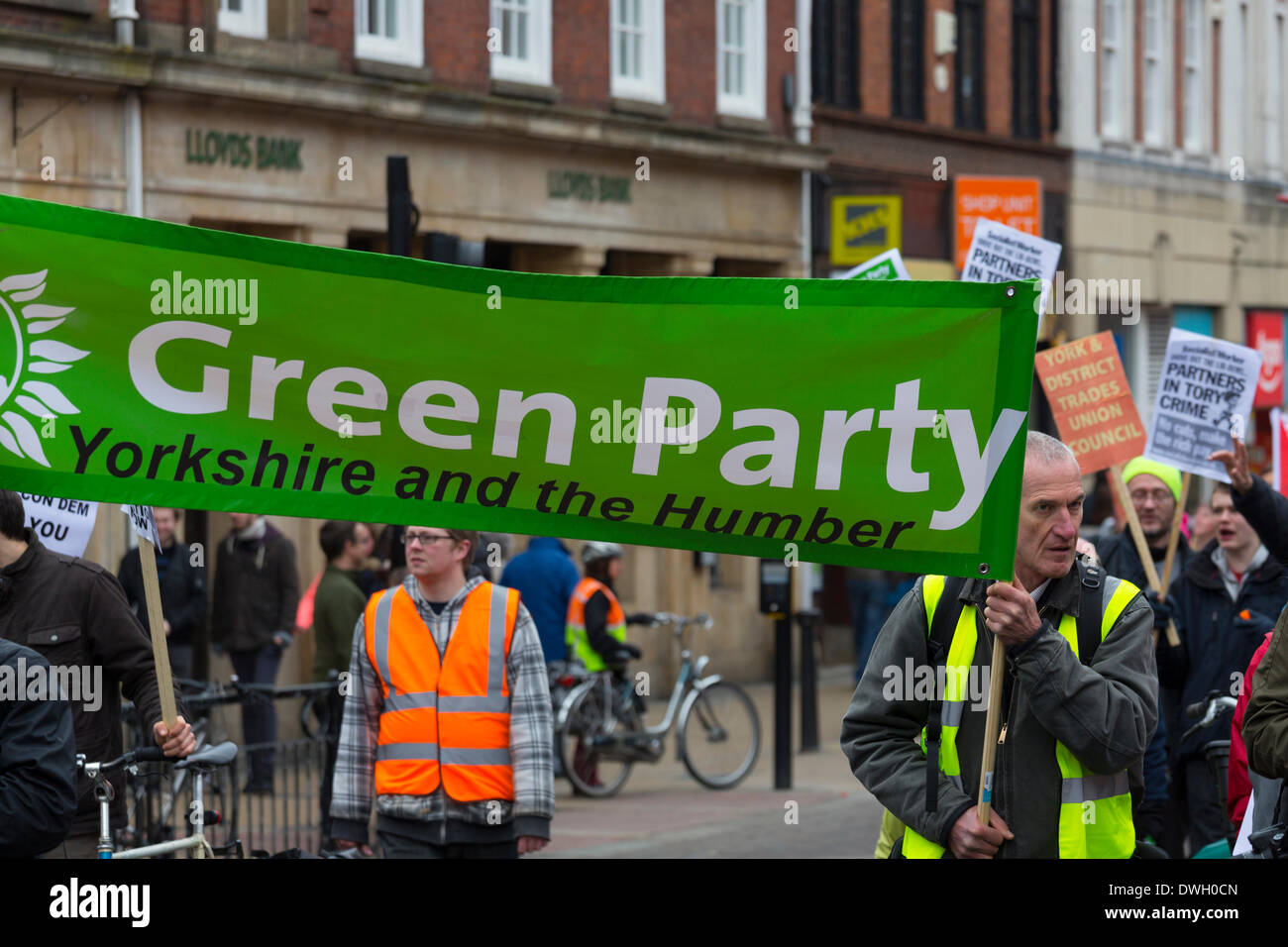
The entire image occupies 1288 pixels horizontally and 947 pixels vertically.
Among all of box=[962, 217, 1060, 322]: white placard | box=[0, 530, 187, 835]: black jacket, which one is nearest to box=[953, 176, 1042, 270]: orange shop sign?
box=[962, 217, 1060, 322]: white placard

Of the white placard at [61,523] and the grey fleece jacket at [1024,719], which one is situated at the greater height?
the white placard at [61,523]

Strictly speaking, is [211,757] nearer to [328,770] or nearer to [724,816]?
[328,770]

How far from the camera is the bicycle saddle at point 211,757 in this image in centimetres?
607

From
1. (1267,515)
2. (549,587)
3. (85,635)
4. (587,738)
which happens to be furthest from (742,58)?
(85,635)

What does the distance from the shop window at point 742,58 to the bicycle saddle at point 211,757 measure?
17856 mm

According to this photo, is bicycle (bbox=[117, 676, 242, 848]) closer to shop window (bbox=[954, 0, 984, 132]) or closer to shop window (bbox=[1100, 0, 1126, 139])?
shop window (bbox=[954, 0, 984, 132])

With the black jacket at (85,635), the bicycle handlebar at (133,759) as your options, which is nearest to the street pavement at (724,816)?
the black jacket at (85,635)

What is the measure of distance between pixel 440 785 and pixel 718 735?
8.04m

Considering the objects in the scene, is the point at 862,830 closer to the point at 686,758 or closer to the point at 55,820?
the point at 686,758

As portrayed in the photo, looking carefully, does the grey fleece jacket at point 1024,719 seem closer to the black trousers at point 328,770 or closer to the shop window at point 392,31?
the black trousers at point 328,770

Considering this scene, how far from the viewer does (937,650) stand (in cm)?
488

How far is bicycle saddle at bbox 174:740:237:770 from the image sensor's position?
6074 millimetres

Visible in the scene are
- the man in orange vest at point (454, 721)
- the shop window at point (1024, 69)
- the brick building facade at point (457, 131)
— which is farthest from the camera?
the shop window at point (1024, 69)
